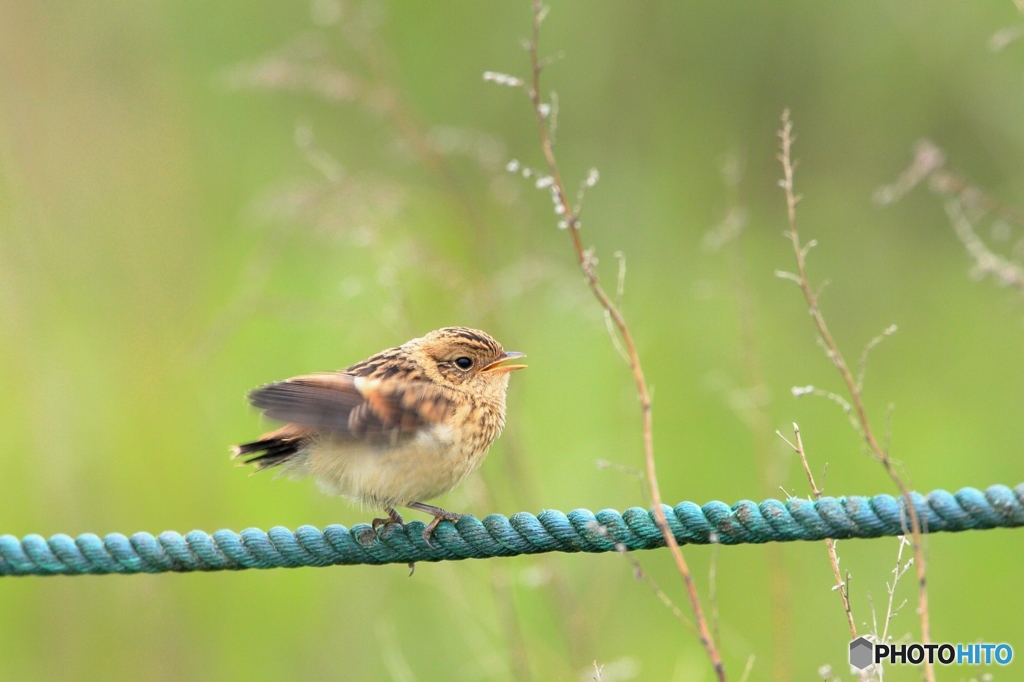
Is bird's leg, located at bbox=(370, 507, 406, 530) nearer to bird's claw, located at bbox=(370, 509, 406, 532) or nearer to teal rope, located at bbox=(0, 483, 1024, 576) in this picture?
bird's claw, located at bbox=(370, 509, 406, 532)

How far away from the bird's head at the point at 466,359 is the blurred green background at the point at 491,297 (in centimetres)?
66

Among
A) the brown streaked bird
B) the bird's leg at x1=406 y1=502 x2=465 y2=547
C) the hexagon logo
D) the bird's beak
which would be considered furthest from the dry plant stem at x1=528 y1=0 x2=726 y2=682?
the bird's beak

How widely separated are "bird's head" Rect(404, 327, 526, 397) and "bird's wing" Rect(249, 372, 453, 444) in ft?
1.35

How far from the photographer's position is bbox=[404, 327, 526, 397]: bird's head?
5070 mm

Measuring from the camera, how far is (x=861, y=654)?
3578mm

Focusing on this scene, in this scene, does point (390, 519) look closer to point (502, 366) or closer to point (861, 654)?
point (502, 366)

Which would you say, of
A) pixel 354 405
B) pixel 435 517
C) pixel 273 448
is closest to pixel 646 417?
pixel 435 517

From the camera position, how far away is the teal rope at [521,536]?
3.21 meters

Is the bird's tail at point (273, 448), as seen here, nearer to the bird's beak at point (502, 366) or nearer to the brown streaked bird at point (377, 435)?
the brown streaked bird at point (377, 435)

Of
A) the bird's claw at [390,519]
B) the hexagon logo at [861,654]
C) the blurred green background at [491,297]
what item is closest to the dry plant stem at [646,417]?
the hexagon logo at [861,654]

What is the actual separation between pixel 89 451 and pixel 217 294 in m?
1.91

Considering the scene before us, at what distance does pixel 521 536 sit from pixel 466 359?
161 centimetres

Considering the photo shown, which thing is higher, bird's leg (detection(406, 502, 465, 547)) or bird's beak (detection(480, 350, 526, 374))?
bird's beak (detection(480, 350, 526, 374))

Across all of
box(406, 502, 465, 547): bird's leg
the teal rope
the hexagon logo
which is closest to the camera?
the teal rope
